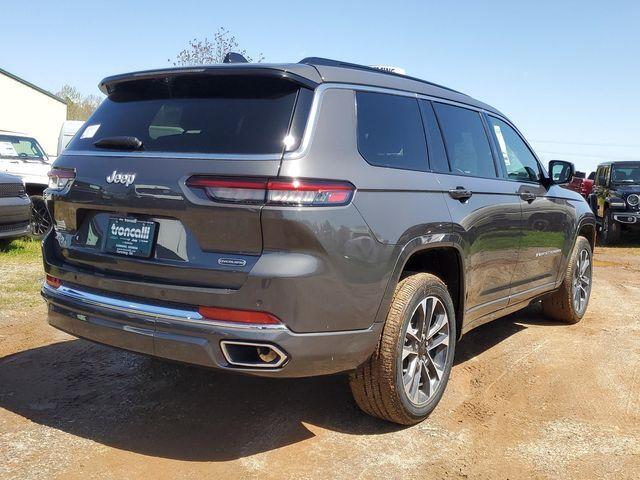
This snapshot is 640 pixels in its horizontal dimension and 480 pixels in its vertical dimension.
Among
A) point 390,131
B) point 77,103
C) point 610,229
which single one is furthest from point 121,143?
point 77,103

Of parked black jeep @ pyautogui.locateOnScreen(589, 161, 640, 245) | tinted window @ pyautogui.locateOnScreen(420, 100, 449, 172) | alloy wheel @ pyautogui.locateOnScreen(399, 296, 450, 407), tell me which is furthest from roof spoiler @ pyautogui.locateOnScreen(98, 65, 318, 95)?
parked black jeep @ pyautogui.locateOnScreen(589, 161, 640, 245)

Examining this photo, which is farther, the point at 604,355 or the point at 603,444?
the point at 604,355

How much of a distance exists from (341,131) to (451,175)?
3.54 ft

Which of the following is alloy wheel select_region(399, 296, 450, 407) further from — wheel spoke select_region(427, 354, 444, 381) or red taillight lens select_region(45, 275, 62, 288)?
red taillight lens select_region(45, 275, 62, 288)

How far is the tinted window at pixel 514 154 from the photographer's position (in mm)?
4719

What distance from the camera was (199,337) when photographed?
8.98 ft

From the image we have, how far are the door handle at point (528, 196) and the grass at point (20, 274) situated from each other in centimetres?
455

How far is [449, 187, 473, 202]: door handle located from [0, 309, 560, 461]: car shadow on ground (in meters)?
1.41

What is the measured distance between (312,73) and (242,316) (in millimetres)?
1232

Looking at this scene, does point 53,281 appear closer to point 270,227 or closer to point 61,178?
point 61,178

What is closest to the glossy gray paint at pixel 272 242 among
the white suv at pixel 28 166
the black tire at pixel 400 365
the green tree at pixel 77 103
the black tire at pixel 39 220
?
the black tire at pixel 400 365

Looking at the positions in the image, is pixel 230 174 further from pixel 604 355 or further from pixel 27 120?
pixel 27 120

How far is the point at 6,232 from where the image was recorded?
8.49 meters

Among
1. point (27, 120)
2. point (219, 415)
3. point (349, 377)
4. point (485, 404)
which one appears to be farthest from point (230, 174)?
point (27, 120)
